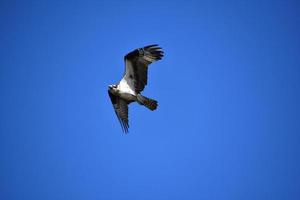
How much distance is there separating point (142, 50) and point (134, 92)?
1760mm

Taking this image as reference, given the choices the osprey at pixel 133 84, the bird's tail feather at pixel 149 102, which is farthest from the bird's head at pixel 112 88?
the bird's tail feather at pixel 149 102

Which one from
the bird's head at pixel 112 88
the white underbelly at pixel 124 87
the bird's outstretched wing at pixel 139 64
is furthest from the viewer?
the bird's head at pixel 112 88

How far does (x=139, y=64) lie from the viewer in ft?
65.3

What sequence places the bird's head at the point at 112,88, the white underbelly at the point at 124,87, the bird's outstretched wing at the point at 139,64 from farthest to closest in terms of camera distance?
the bird's head at the point at 112,88 < the white underbelly at the point at 124,87 < the bird's outstretched wing at the point at 139,64

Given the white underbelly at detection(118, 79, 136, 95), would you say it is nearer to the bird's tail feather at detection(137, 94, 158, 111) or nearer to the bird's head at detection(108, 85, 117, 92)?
the bird's head at detection(108, 85, 117, 92)

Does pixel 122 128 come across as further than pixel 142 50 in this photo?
Yes

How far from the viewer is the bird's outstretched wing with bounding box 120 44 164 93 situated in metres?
19.5

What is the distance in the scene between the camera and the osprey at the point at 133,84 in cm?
1964

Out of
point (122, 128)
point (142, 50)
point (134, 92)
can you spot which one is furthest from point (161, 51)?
point (122, 128)

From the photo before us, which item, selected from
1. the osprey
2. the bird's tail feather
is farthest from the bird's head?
the bird's tail feather

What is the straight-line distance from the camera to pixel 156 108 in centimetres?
1973

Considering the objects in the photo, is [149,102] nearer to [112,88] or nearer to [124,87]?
[124,87]

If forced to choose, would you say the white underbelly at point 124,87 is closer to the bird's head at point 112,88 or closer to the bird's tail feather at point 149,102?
the bird's head at point 112,88

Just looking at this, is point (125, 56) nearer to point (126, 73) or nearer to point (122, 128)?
point (126, 73)
